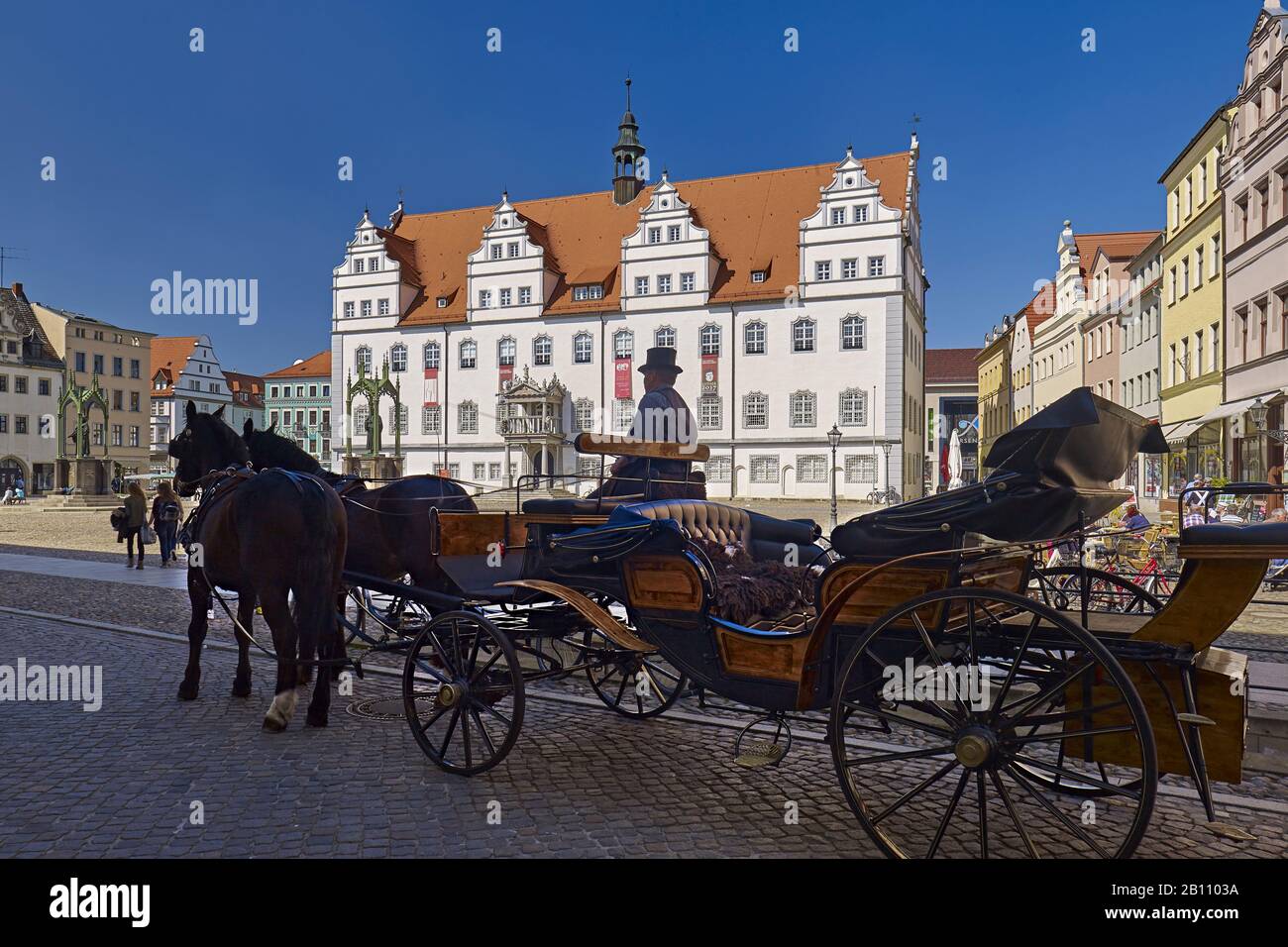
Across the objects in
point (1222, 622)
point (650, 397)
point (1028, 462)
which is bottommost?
point (1222, 622)

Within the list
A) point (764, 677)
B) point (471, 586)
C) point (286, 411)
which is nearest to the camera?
point (764, 677)

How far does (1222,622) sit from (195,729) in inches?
211

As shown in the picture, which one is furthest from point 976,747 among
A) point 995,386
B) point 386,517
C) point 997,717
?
point 995,386

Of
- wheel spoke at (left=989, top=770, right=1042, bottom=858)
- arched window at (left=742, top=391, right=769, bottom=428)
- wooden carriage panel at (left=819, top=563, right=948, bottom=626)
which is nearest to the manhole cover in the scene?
wooden carriage panel at (left=819, top=563, right=948, bottom=626)

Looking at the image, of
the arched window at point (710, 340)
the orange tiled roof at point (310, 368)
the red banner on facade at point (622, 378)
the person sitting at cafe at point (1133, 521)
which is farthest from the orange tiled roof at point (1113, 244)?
the orange tiled roof at point (310, 368)

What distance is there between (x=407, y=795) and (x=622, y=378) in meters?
42.1

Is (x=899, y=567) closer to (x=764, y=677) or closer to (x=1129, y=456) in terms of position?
(x=764, y=677)

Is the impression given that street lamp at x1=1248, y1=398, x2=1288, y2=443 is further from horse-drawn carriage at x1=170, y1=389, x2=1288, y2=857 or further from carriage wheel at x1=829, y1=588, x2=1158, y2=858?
carriage wheel at x1=829, y1=588, x2=1158, y2=858

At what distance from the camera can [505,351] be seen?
1927 inches

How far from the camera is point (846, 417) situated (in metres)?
42.4

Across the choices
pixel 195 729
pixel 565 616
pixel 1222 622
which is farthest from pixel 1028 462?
pixel 195 729

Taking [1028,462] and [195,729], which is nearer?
[1028,462]

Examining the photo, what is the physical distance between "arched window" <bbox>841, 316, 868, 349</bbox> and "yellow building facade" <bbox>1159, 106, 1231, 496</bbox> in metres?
13.1

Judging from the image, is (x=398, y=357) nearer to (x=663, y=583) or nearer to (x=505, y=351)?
(x=505, y=351)
